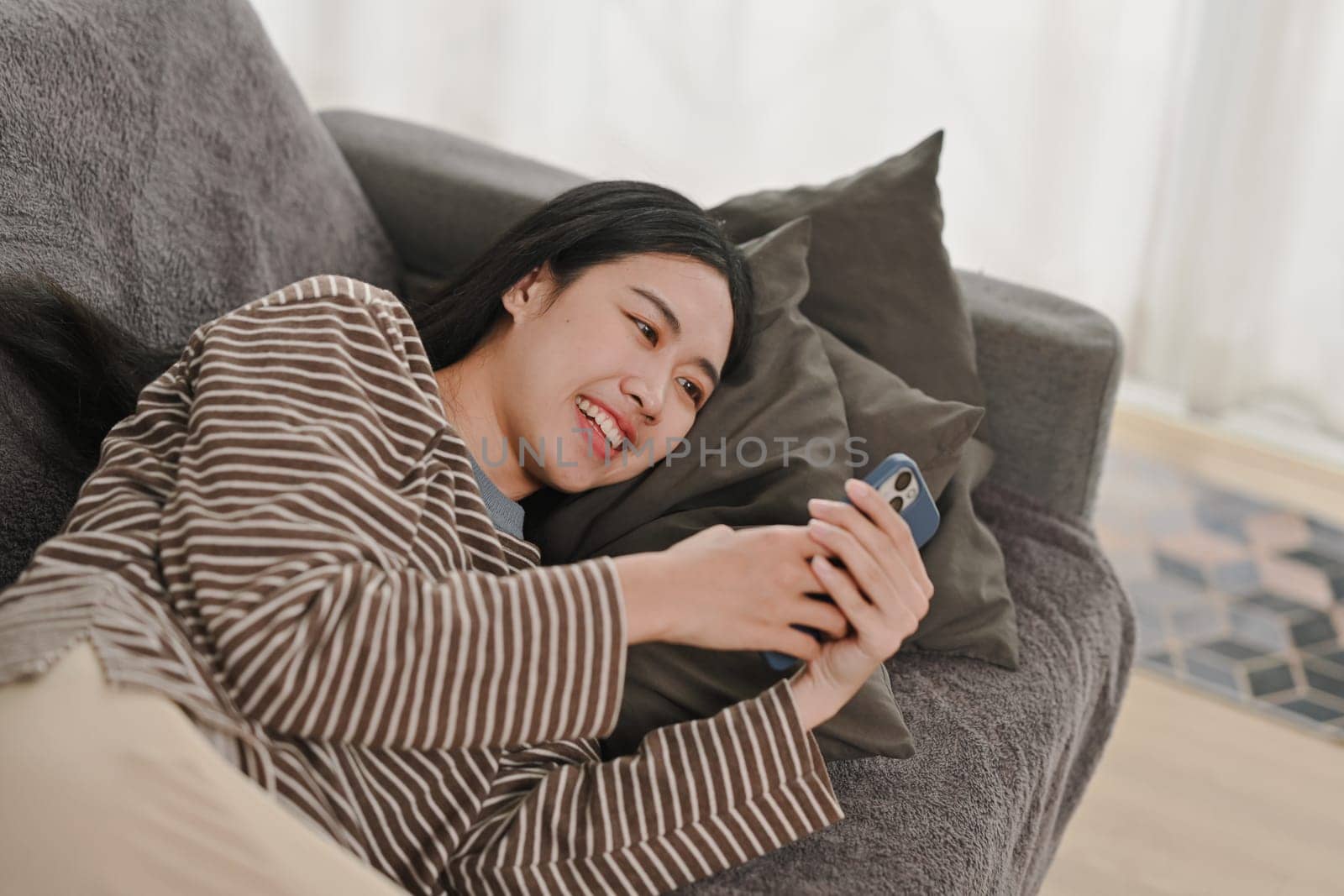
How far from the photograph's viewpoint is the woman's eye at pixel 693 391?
1.29 meters

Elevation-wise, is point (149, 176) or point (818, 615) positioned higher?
point (149, 176)

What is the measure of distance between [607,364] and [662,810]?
410mm

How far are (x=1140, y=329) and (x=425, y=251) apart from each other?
1.81 m

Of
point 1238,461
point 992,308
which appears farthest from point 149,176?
point 1238,461

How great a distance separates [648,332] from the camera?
122cm

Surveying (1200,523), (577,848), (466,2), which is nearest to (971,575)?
(577,848)

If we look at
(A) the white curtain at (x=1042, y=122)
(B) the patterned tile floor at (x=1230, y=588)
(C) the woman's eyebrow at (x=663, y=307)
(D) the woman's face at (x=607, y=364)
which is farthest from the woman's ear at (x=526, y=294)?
(A) the white curtain at (x=1042, y=122)

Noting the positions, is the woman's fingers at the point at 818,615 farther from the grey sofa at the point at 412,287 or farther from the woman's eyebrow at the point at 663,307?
the woman's eyebrow at the point at 663,307

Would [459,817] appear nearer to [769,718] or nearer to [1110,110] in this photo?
[769,718]

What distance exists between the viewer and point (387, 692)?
0.90 m

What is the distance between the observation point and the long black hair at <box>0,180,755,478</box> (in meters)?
1.10

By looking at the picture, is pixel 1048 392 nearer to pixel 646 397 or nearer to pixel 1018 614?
pixel 1018 614

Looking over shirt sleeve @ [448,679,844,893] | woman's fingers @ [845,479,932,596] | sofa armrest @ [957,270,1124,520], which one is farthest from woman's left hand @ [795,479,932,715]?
sofa armrest @ [957,270,1124,520]

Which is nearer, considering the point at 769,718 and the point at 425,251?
the point at 769,718
